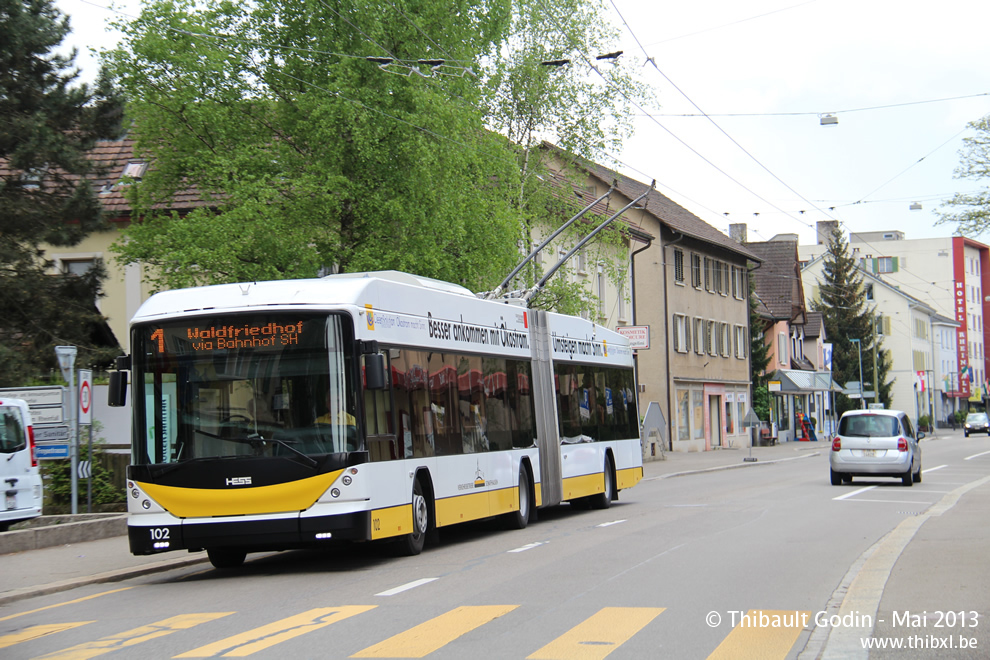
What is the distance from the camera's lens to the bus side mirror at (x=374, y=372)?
40.2ft

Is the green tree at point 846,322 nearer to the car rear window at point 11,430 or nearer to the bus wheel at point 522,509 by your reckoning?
the bus wheel at point 522,509

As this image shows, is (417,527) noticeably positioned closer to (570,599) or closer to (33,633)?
(570,599)

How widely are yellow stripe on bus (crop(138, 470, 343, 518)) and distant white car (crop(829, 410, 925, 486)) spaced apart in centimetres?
1678

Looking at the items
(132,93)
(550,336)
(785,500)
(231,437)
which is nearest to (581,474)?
(550,336)

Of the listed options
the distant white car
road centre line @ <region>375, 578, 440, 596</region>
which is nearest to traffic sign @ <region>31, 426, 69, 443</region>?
road centre line @ <region>375, 578, 440, 596</region>

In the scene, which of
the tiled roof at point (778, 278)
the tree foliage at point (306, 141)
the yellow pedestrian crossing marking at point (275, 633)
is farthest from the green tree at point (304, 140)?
the tiled roof at point (778, 278)

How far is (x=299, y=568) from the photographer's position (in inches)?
534

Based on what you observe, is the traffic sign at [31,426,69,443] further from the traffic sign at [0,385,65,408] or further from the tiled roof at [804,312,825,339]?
the tiled roof at [804,312,825,339]

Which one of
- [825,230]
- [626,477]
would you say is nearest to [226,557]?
[626,477]

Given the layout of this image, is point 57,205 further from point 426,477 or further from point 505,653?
point 505,653

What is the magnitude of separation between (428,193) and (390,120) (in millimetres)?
1548

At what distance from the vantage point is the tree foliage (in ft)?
75.6

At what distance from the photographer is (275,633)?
8.65m

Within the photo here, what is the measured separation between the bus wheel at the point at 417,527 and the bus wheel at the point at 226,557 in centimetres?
180
